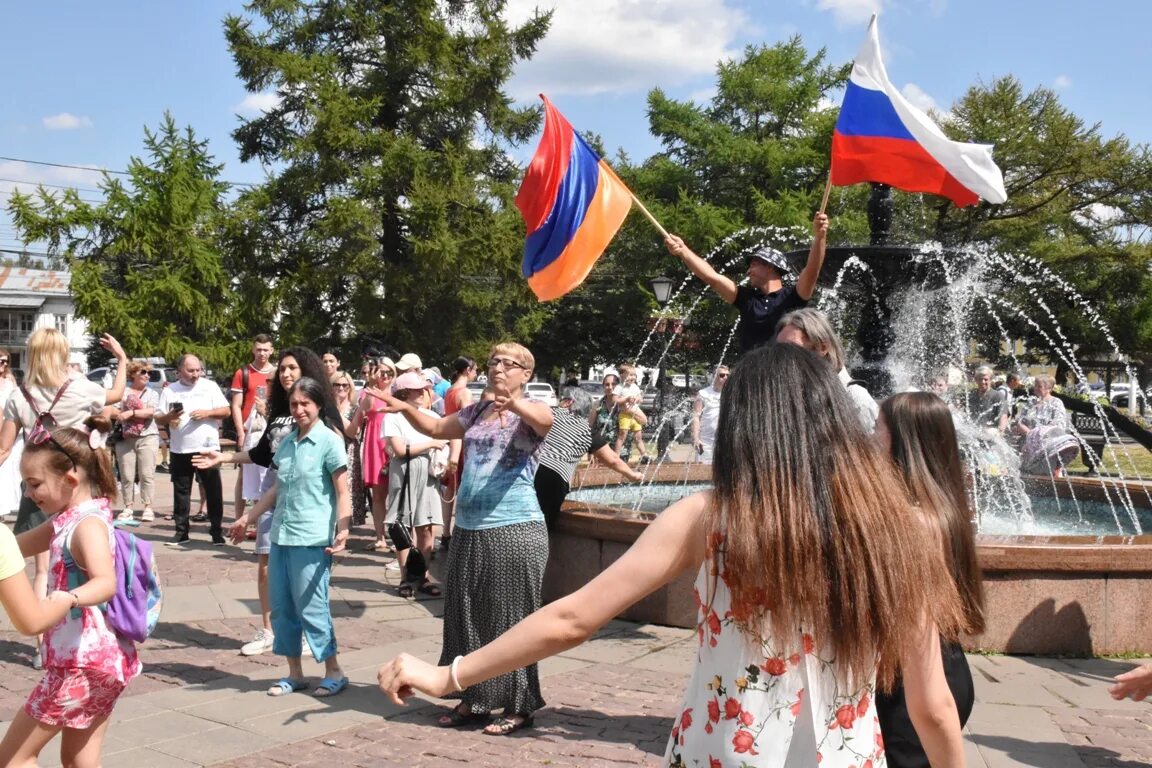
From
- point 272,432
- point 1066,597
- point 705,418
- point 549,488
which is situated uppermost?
point 705,418

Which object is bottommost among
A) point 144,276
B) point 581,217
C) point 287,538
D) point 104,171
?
point 287,538

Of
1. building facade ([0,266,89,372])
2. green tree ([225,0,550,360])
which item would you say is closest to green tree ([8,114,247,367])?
green tree ([225,0,550,360])

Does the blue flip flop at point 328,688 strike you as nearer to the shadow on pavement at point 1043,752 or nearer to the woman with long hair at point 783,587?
the shadow on pavement at point 1043,752

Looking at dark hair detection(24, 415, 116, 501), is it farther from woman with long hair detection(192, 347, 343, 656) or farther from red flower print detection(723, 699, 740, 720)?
red flower print detection(723, 699, 740, 720)

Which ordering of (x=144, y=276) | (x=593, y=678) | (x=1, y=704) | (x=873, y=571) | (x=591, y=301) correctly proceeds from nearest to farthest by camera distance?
(x=873, y=571) → (x=1, y=704) → (x=593, y=678) → (x=144, y=276) → (x=591, y=301)

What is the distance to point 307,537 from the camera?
5.85 metres

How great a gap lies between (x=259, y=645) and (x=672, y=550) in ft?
17.6

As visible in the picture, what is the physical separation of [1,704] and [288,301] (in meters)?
28.6

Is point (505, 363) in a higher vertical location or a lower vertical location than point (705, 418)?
higher

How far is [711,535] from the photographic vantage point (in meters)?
2.09

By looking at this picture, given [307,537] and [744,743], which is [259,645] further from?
[744,743]

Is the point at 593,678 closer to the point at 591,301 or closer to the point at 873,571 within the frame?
the point at 873,571

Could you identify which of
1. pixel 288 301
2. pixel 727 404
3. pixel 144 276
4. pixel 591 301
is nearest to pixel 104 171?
pixel 144 276

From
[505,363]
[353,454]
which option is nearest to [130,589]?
[505,363]
